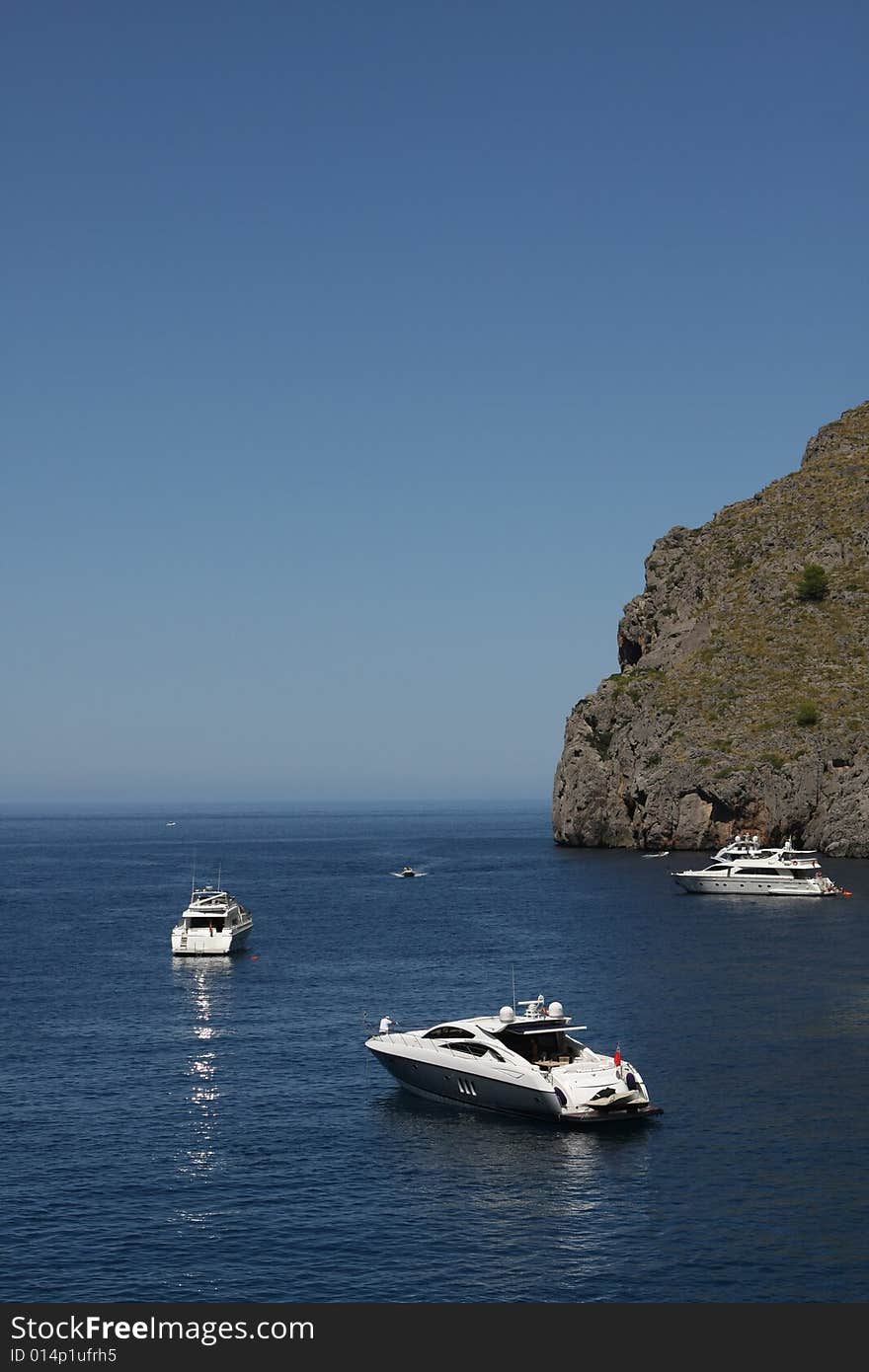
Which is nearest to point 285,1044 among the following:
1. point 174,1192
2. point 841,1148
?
point 174,1192

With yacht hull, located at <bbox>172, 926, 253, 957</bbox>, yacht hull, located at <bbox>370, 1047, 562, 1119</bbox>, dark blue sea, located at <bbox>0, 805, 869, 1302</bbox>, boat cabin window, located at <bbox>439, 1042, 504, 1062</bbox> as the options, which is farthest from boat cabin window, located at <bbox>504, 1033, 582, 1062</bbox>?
yacht hull, located at <bbox>172, 926, 253, 957</bbox>

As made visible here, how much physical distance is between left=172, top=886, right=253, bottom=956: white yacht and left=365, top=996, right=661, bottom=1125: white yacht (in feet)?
148

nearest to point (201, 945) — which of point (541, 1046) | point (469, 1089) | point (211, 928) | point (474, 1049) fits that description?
point (211, 928)

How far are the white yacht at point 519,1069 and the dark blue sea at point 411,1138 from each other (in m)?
1.07

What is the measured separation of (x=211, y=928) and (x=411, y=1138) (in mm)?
56951

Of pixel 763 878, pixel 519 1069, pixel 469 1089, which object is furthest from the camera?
pixel 763 878

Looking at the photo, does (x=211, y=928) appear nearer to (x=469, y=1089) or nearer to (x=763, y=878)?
(x=469, y=1089)

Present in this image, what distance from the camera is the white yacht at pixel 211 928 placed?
105 m

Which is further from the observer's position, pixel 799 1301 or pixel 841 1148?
pixel 841 1148

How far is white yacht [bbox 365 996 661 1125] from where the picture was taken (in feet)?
178

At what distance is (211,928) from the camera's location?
108 m

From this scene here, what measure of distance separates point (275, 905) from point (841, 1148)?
101477 millimetres

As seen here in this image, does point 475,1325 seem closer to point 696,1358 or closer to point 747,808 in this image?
point 696,1358

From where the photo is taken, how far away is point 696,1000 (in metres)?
81.2
